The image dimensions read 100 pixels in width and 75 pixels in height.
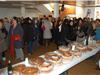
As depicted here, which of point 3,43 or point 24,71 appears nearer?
point 24,71

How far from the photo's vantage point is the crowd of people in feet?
24.6

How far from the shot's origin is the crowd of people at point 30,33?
749 centimetres

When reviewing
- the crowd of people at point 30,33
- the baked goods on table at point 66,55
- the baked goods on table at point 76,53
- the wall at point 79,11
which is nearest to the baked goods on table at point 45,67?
the baked goods on table at point 66,55

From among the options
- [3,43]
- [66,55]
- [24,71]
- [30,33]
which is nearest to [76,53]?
[66,55]

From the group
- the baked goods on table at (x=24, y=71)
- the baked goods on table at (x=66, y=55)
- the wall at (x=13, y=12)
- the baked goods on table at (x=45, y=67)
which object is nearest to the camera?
the baked goods on table at (x=24, y=71)

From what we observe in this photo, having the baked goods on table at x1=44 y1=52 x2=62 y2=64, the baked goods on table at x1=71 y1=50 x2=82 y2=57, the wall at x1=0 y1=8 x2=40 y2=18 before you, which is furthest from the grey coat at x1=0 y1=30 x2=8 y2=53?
the wall at x1=0 y1=8 x2=40 y2=18

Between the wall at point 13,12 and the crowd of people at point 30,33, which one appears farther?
the wall at point 13,12

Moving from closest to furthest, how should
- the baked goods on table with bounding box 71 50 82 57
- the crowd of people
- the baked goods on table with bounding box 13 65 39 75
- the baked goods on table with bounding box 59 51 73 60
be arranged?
1. the baked goods on table with bounding box 13 65 39 75
2. the baked goods on table with bounding box 59 51 73 60
3. the baked goods on table with bounding box 71 50 82 57
4. the crowd of people

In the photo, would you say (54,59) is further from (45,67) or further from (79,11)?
(79,11)

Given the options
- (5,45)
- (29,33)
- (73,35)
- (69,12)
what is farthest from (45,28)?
(69,12)

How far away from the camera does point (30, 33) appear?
9.52 m

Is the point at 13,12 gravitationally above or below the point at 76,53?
above

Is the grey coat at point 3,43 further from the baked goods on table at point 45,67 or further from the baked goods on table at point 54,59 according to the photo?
the baked goods on table at point 45,67

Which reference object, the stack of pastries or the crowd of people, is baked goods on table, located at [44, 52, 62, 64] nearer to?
the stack of pastries
